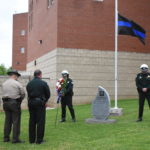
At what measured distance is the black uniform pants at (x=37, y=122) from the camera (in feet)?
26.6

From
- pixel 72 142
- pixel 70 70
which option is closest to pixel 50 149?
pixel 72 142

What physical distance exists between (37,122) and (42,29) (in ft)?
59.1

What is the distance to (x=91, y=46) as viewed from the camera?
2134cm

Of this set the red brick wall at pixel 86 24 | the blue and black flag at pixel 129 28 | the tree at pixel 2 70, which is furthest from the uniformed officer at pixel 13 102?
the tree at pixel 2 70

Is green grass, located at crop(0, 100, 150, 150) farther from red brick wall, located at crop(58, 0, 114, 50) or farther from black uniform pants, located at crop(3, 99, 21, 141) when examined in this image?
red brick wall, located at crop(58, 0, 114, 50)

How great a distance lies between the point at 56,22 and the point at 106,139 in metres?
13.7

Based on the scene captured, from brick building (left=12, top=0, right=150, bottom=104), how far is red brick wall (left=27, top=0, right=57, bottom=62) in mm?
70

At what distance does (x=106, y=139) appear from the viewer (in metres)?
8.40

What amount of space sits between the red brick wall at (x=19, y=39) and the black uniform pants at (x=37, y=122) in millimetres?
45054

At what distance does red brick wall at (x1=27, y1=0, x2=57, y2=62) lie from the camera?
2177 centimetres

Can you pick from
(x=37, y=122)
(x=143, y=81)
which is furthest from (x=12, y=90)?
(x=143, y=81)

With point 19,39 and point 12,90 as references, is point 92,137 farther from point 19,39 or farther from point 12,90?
point 19,39

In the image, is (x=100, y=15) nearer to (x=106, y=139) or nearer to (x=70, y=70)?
(x=70, y=70)

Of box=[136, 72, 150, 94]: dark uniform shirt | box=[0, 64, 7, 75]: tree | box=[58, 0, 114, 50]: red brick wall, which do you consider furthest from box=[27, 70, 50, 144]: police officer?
box=[0, 64, 7, 75]: tree
